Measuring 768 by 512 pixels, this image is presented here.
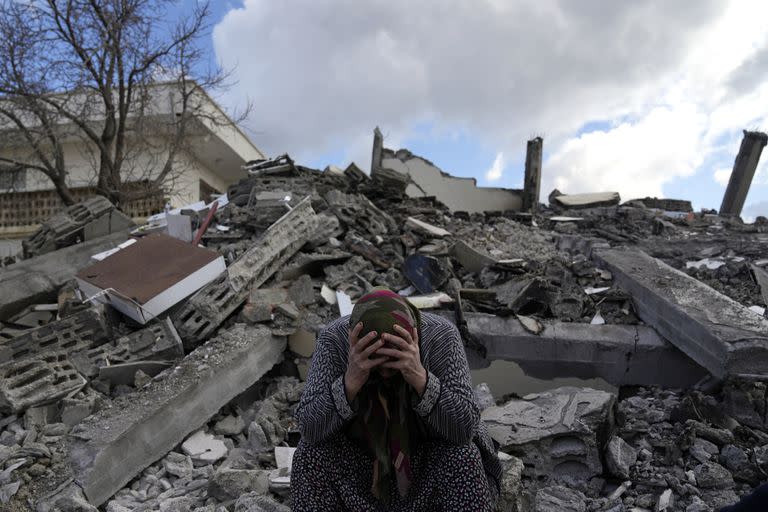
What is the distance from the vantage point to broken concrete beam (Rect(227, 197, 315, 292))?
4667 mm

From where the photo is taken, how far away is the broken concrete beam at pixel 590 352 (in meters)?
4.03

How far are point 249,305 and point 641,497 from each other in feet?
10.8

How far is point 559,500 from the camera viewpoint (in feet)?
8.39

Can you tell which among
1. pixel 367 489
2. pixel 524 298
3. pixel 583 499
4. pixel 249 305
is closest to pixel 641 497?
pixel 583 499

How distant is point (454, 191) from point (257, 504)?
13384mm

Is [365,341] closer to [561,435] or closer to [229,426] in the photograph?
[561,435]

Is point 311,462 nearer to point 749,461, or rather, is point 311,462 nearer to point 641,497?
point 641,497

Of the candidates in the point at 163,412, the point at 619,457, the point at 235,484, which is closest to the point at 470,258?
the point at 619,457

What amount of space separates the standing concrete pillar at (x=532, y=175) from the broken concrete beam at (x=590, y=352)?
10.3 m

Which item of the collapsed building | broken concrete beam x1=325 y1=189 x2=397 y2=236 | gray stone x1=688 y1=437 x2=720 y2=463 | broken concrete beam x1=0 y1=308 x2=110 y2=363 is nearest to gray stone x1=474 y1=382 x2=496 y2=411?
the collapsed building

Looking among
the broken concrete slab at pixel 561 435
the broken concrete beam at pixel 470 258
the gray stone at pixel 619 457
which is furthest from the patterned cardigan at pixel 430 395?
the broken concrete beam at pixel 470 258

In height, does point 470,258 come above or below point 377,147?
below

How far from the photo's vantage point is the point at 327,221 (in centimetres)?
598

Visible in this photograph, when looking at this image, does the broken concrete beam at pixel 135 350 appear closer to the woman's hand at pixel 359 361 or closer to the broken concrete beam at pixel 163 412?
the broken concrete beam at pixel 163 412
